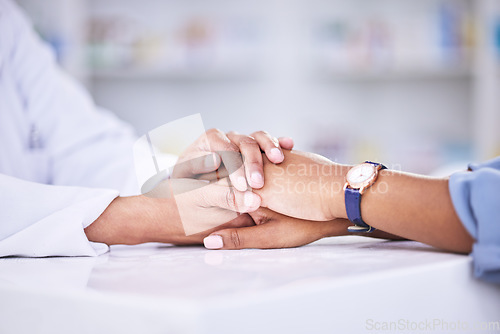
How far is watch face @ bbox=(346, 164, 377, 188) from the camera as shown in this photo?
0.57 meters

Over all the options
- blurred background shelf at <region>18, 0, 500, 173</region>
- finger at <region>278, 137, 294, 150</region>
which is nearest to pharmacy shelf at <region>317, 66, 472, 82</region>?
blurred background shelf at <region>18, 0, 500, 173</region>

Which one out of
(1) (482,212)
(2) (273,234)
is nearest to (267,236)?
(2) (273,234)

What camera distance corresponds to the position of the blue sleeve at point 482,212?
0.44 m

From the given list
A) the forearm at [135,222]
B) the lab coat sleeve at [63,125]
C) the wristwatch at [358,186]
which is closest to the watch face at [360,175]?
the wristwatch at [358,186]

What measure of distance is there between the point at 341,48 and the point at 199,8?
2.70 feet

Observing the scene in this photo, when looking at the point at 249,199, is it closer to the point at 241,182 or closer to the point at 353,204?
the point at 241,182

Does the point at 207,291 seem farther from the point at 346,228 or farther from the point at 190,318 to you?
the point at 346,228

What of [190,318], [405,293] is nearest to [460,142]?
[405,293]

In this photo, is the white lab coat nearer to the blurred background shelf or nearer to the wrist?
the wrist

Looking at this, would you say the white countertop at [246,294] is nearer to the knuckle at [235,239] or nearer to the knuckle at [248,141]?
the knuckle at [235,239]

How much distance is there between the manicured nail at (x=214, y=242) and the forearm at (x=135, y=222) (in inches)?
2.4

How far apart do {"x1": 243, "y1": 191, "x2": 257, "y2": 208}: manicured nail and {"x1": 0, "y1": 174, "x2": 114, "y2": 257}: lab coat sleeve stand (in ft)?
0.59

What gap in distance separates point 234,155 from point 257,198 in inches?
3.1

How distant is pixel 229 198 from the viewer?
0.61 m
